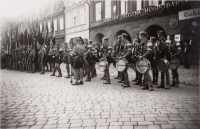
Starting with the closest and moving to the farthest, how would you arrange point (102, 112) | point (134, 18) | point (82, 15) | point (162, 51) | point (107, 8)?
point (102, 112)
point (162, 51)
point (134, 18)
point (107, 8)
point (82, 15)

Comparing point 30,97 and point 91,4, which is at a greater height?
point 91,4

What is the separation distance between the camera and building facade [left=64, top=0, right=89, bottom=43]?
2678 cm

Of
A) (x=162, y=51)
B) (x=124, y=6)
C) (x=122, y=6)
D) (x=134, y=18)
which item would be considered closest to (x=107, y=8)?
(x=122, y=6)

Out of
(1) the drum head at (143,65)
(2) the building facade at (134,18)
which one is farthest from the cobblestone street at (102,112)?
(2) the building facade at (134,18)

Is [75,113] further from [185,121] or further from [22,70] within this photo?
Result: [22,70]

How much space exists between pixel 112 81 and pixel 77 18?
67.9ft

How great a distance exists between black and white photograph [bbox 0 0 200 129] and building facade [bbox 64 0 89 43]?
825cm

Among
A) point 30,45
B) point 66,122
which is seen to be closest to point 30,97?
point 66,122

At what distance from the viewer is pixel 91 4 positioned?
2538 cm

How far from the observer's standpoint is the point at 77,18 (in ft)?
94.3

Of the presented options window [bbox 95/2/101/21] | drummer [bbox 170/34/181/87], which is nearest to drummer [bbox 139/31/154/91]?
drummer [bbox 170/34/181/87]

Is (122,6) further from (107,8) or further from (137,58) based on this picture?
(137,58)

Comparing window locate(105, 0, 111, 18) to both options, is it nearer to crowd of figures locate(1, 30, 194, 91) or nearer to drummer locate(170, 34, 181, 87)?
crowd of figures locate(1, 30, 194, 91)

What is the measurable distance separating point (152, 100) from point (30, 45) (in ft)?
45.3
